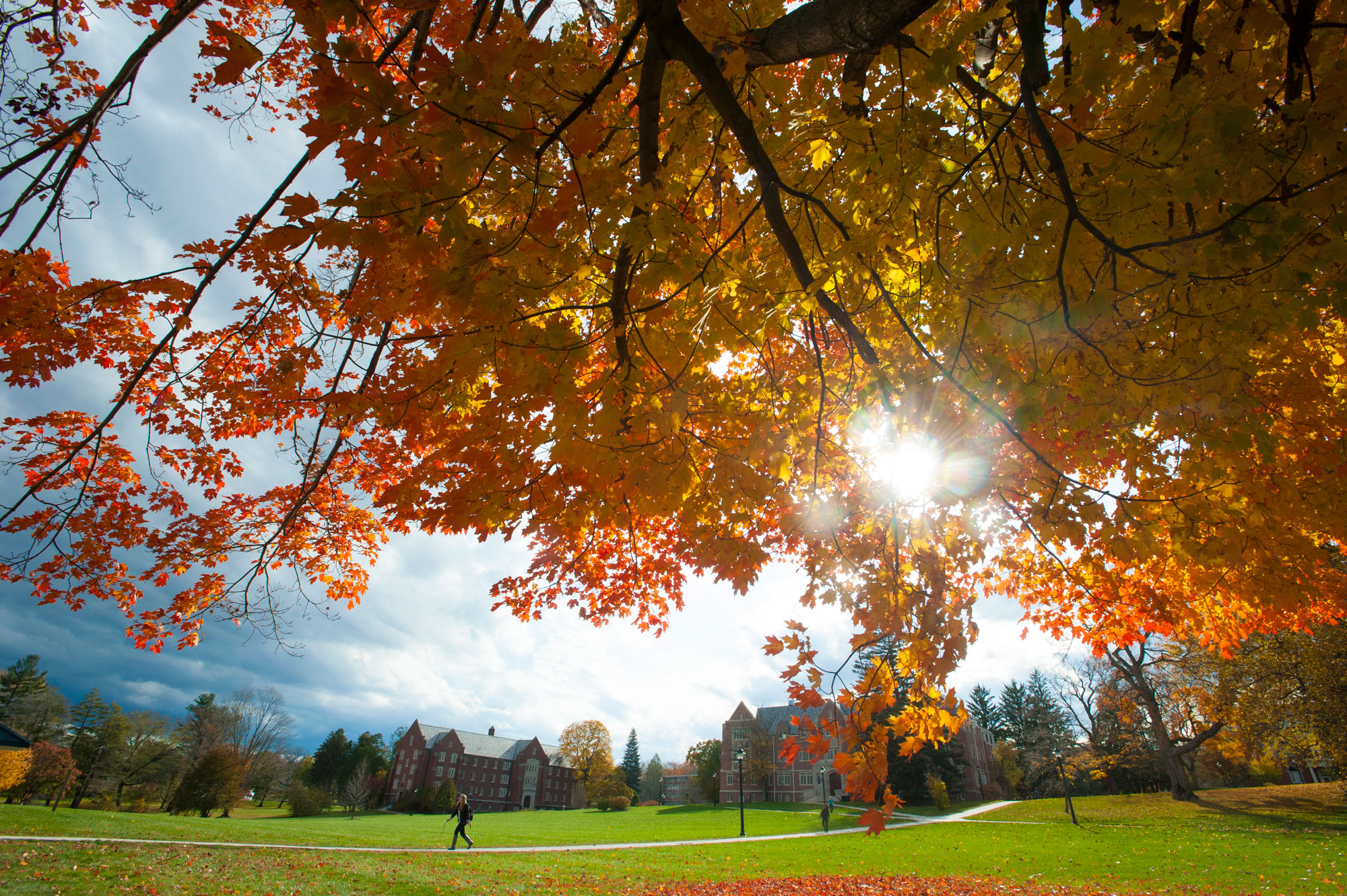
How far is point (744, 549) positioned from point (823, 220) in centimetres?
257

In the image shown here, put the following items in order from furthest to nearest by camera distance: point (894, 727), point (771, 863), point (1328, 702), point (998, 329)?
point (1328, 702) → point (771, 863) → point (894, 727) → point (998, 329)

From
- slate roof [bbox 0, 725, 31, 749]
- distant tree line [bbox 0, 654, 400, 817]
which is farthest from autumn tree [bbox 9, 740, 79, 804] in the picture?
slate roof [bbox 0, 725, 31, 749]

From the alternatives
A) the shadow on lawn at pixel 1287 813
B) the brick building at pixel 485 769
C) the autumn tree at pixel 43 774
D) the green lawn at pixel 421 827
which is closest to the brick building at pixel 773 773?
the green lawn at pixel 421 827

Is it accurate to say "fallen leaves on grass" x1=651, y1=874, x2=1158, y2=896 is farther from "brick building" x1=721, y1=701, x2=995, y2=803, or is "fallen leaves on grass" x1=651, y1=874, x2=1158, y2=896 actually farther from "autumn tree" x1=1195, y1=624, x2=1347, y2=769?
"brick building" x1=721, y1=701, x2=995, y2=803

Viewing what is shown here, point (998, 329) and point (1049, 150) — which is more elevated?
point (1049, 150)

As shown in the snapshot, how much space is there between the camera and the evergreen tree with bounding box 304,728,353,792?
46062mm

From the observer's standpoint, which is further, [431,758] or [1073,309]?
[431,758]

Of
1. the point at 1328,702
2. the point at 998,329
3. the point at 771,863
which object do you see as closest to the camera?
the point at 998,329

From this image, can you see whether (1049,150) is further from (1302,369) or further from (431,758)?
(431,758)

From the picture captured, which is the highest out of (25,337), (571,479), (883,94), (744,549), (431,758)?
(883,94)

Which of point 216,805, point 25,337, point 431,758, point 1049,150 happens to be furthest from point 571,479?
point 431,758

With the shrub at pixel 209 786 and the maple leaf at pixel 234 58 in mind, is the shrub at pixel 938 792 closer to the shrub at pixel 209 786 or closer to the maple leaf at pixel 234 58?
the shrub at pixel 209 786

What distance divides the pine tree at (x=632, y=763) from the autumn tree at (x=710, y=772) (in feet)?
43.7

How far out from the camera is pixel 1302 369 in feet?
18.1
